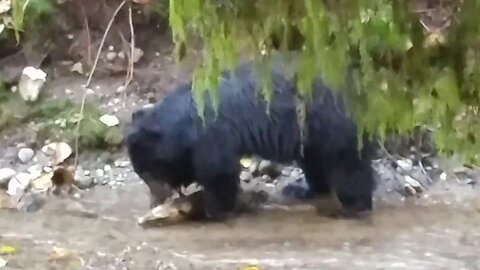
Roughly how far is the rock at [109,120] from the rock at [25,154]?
0.29m

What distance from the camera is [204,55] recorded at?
152 cm

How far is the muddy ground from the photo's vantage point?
2371mm

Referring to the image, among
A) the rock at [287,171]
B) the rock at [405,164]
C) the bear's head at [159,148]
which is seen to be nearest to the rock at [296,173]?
the rock at [287,171]

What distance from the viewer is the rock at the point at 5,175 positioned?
3104mm

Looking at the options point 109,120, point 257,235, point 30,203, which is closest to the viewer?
point 257,235

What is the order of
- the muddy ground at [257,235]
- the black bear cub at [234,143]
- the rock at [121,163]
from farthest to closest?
the rock at [121,163]
the black bear cub at [234,143]
the muddy ground at [257,235]

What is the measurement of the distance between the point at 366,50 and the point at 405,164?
1.68m

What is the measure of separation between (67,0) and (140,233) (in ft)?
4.80

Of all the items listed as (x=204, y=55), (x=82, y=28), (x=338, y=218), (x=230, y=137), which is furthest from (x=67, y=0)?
(x=204, y=55)

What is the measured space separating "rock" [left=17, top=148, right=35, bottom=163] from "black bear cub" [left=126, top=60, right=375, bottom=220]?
0.74 meters

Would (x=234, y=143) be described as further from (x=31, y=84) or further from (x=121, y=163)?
(x=31, y=84)

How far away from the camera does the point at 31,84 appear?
141 inches

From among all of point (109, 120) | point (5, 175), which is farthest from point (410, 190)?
point (5, 175)

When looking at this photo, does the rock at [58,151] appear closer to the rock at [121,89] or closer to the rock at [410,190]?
the rock at [121,89]
